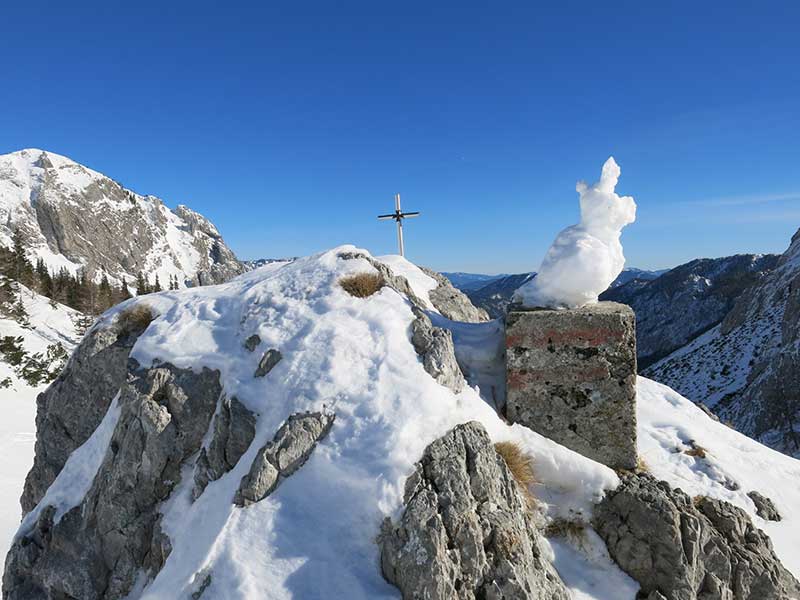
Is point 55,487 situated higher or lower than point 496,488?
lower

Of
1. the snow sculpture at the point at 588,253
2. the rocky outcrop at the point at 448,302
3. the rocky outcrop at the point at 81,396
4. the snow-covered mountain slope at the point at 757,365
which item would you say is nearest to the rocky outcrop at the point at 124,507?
the rocky outcrop at the point at 81,396

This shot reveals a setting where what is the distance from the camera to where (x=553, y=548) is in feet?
23.0

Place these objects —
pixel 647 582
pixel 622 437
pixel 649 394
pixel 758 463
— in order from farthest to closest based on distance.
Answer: pixel 649 394 → pixel 758 463 → pixel 622 437 → pixel 647 582

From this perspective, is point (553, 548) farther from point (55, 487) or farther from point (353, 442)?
point (55, 487)

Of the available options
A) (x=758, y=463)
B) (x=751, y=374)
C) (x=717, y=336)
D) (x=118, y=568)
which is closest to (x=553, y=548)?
(x=118, y=568)

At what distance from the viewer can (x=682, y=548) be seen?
22.5 ft

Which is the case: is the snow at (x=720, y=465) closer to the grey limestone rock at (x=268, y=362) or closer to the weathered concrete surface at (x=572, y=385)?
Result: the weathered concrete surface at (x=572, y=385)

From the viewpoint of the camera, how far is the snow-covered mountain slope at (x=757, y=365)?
127 feet

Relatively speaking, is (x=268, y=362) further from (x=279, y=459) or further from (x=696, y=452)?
(x=696, y=452)

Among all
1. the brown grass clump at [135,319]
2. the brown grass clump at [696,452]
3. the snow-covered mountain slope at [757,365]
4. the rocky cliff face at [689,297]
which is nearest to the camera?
the brown grass clump at [135,319]

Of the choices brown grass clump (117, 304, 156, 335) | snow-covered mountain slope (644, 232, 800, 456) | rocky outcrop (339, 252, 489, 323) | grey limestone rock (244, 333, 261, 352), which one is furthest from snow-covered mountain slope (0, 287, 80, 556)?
snow-covered mountain slope (644, 232, 800, 456)

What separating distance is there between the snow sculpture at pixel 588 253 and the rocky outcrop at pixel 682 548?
145 inches

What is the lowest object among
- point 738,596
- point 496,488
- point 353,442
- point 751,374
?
point 751,374

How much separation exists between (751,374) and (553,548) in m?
53.5
